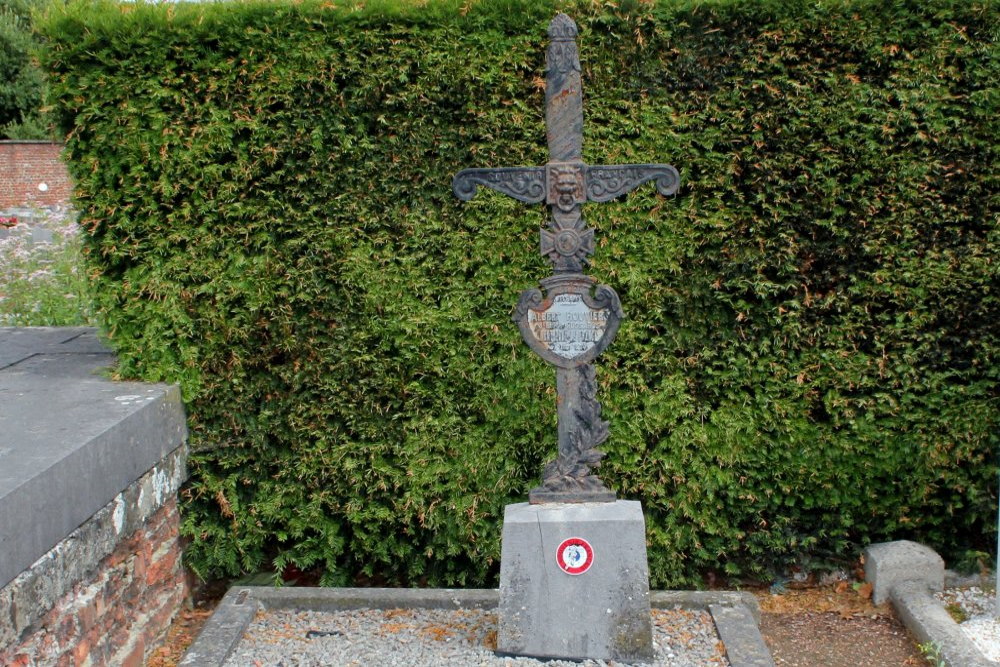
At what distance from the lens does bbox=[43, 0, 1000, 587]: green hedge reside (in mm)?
4289

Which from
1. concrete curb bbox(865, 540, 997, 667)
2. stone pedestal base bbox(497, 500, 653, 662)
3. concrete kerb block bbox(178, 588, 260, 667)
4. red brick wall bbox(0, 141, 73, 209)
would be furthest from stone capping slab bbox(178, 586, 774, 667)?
red brick wall bbox(0, 141, 73, 209)

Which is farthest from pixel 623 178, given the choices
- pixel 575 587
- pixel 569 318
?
pixel 575 587

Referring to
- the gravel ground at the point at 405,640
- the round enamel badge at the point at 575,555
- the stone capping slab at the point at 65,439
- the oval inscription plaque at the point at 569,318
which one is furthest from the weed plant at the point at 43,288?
the round enamel badge at the point at 575,555

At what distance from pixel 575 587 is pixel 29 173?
16.9 metres

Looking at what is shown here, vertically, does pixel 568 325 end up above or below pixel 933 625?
above

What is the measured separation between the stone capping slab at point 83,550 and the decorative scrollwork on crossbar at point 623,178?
2423 millimetres

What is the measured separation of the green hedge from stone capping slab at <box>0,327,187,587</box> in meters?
0.34

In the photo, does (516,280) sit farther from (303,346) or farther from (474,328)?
(303,346)

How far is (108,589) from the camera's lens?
3.66 metres

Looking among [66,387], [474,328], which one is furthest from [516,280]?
[66,387]

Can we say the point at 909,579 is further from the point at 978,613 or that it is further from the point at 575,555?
the point at 575,555

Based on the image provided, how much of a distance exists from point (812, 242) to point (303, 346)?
270 centimetres

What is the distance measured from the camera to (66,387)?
441cm

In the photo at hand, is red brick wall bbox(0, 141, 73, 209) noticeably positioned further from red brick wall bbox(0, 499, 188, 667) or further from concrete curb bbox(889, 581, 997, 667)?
concrete curb bbox(889, 581, 997, 667)
